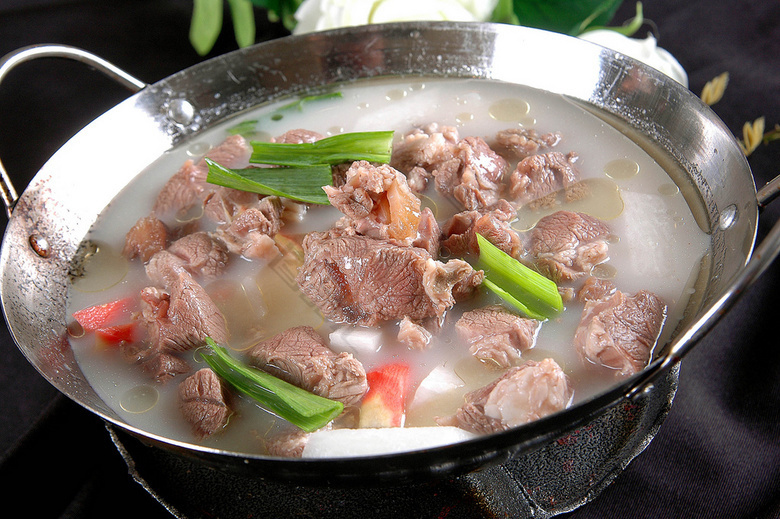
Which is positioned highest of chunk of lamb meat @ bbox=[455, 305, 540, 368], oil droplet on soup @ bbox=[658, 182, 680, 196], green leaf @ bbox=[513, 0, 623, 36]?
green leaf @ bbox=[513, 0, 623, 36]

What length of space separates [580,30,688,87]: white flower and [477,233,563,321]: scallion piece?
1.83m

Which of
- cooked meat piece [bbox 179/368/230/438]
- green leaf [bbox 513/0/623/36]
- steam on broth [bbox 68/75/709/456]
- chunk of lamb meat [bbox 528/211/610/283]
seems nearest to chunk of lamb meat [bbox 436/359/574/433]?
steam on broth [bbox 68/75/709/456]

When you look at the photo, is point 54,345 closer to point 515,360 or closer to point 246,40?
point 515,360

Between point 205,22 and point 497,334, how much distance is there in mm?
3098

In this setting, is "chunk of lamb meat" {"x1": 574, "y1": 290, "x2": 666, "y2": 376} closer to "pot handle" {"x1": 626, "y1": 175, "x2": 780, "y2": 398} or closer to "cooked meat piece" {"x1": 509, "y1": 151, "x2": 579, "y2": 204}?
"pot handle" {"x1": 626, "y1": 175, "x2": 780, "y2": 398}

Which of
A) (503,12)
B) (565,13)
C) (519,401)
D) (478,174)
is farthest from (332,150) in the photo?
(565,13)

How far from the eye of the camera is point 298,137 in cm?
268

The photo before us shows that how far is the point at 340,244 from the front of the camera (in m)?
2.09

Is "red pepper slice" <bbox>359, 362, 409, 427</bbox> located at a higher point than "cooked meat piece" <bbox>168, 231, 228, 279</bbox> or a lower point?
lower

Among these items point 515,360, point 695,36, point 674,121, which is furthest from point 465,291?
point 695,36

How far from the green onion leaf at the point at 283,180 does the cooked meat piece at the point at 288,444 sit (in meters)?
0.88

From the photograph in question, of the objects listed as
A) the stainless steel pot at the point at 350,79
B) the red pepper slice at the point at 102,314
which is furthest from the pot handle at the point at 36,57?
the red pepper slice at the point at 102,314

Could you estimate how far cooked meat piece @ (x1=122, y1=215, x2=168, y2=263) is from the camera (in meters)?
2.37

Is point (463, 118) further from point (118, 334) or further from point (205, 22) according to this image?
point (205, 22)
